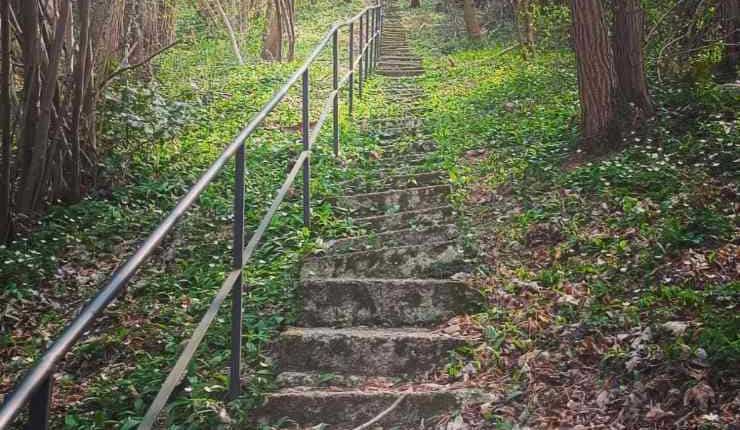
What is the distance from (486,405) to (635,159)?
3260mm

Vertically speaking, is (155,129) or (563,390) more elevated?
(155,129)

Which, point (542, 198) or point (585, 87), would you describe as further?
point (585, 87)

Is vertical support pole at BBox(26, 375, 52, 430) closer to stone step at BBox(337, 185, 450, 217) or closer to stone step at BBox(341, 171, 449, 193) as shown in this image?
stone step at BBox(337, 185, 450, 217)

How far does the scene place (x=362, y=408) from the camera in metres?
3.28

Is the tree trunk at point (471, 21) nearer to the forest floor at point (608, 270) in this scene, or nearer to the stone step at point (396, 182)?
the forest floor at point (608, 270)

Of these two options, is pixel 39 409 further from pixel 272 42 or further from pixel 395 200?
pixel 272 42

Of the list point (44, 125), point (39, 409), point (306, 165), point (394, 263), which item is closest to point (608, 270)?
point (394, 263)

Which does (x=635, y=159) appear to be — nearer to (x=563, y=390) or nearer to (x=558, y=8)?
(x=563, y=390)

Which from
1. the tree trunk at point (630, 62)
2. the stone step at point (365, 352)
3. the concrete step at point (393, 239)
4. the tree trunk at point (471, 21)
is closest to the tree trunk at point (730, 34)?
the tree trunk at point (630, 62)

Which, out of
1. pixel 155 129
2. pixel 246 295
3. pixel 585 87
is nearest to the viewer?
pixel 246 295

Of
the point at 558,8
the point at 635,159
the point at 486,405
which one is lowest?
the point at 486,405

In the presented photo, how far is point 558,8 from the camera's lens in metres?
10.4

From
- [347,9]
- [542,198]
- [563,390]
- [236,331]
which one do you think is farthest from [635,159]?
[347,9]

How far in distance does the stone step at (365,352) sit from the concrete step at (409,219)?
167 centimetres
